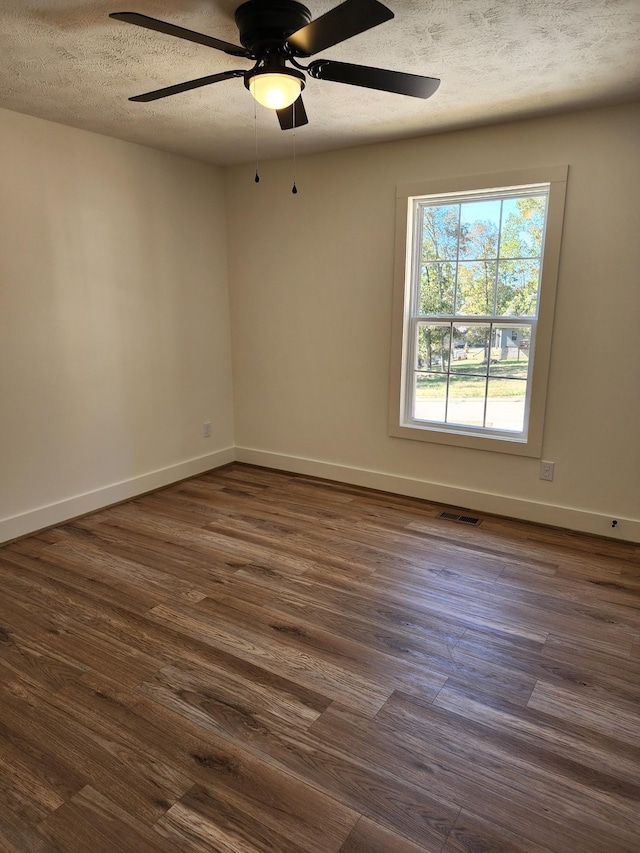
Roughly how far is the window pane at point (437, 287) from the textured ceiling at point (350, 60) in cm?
85

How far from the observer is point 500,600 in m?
2.64

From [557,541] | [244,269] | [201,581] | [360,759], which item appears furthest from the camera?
[244,269]

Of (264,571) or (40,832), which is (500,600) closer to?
(264,571)

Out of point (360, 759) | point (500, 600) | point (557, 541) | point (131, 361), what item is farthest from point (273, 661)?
point (131, 361)

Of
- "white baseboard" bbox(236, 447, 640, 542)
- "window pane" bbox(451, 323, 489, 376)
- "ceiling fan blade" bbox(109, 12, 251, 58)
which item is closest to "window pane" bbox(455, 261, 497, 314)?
"window pane" bbox(451, 323, 489, 376)

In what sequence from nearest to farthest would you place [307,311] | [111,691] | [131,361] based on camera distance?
[111,691]
[131,361]
[307,311]

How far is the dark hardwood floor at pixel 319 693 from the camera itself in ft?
4.97

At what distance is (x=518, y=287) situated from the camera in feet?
11.2

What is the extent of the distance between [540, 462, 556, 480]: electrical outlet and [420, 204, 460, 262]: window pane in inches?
59.3

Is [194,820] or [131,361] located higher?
[131,361]

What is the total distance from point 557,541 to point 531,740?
171cm

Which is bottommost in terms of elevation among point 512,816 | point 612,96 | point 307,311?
point 512,816

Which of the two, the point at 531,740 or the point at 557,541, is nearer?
the point at 531,740

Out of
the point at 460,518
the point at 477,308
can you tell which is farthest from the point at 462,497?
the point at 477,308
